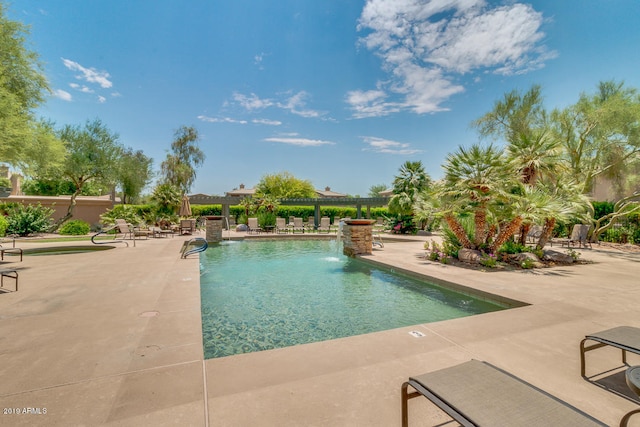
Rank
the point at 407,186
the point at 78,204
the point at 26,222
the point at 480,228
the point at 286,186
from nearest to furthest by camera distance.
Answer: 1. the point at 480,228
2. the point at 26,222
3. the point at 407,186
4. the point at 78,204
5. the point at 286,186

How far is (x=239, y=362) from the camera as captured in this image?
2912mm

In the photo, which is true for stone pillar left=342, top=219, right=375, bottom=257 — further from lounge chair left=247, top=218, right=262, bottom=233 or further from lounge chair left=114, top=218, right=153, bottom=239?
lounge chair left=114, top=218, right=153, bottom=239

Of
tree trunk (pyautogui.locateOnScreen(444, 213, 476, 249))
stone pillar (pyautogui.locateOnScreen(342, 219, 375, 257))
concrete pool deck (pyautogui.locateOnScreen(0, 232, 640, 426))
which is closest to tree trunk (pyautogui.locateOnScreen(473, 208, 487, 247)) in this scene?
tree trunk (pyautogui.locateOnScreen(444, 213, 476, 249))

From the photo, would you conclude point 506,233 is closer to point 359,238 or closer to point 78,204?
point 359,238

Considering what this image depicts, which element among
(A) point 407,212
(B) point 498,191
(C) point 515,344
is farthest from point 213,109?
(C) point 515,344

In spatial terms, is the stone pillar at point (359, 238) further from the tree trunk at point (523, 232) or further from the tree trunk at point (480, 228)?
the tree trunk at point (523, 232)

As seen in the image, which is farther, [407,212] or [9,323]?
[407,212]

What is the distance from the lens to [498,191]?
8.43 m

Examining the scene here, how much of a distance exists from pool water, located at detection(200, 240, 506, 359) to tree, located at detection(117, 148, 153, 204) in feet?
65.7

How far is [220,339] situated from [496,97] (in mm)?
20220

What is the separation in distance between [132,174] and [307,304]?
91.9 ft

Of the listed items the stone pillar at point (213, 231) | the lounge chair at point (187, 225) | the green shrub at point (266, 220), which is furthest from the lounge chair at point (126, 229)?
the green shrub at point (266, 220)

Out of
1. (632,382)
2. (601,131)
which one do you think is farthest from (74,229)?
(601,131)

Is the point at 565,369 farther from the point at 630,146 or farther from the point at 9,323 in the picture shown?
the point at 630,146
